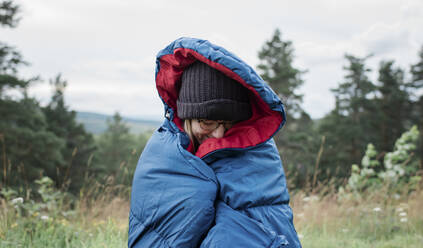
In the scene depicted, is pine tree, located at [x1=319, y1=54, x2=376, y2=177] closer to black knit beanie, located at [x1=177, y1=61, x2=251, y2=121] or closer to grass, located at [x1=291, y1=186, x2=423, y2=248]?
grass, located at [x1=291, y1=186, x2=423, y2=248]

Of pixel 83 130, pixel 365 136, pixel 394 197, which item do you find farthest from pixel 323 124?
pixel 394 197

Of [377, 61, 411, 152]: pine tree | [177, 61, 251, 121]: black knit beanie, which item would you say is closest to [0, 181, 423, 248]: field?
[177, 61, 251, 121]: black knit beanie

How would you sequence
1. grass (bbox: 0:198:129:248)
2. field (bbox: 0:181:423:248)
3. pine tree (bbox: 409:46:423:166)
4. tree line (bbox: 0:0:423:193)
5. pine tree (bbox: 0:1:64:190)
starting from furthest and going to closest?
pine tree (bbox: 409:46:423:166) → tree line (bbox: 0:0:423:193) → pine tree (bbox: 0:1:64:190) → field (bbox: 0:181:423:248) → grass (bbox: 0:198:129:248)

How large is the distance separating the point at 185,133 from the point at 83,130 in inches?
930

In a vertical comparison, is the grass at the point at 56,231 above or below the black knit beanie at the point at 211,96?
below

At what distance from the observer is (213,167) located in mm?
1488

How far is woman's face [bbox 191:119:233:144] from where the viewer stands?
1.57 metres

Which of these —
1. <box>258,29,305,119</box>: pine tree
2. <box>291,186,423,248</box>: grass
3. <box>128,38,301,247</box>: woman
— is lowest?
<box>291,186,423,248</box>: grass

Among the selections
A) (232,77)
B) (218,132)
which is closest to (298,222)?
(218,132)

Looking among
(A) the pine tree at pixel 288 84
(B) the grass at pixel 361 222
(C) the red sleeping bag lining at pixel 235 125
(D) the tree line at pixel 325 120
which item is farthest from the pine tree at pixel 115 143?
(C) the red sleeping bag lining at pixel 235 125

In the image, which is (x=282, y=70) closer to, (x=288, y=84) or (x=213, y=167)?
(x=288, y=84)

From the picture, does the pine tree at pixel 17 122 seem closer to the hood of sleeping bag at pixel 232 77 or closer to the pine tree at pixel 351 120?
the hood of sleeping bag at pixel 232 77

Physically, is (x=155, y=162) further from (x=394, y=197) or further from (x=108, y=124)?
(x=108, y=124)

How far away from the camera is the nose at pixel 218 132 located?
61.7 inches
